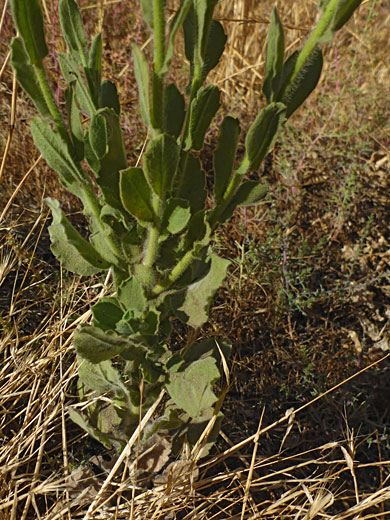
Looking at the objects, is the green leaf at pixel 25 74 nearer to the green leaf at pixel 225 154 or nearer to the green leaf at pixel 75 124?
the green leaf at pixel 75 124

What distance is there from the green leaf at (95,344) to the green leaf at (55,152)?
27 centimetres

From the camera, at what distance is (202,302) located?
3.23 feet

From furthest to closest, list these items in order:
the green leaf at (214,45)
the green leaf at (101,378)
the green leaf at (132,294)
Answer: the green leaf at (101,378), the green leaf at (132,294), the green leaf at (214,45)

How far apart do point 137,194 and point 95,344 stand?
273mm

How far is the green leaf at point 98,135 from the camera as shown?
0.87 meters

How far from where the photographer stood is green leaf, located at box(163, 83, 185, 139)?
3.09ft

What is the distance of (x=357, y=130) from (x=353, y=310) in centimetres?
74

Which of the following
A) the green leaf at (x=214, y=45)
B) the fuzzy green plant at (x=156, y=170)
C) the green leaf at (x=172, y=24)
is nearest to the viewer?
the green leaf at (x=172, y=24)

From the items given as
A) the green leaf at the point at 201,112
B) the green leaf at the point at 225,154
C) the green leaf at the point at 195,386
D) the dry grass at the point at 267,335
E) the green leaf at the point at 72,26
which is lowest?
the dry grass at the point at 267,335

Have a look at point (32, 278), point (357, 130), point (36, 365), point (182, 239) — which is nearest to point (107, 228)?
point (182, 239)

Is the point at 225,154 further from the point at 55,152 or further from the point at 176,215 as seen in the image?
the point at 55,152

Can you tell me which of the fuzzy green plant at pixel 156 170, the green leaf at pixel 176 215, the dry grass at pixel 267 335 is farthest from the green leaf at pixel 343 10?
the dry grass at pixel 267 335

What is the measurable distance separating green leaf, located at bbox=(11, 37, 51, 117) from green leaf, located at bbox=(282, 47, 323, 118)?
40cm

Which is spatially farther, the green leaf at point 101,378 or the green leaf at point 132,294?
the green leaf at point 101,378
